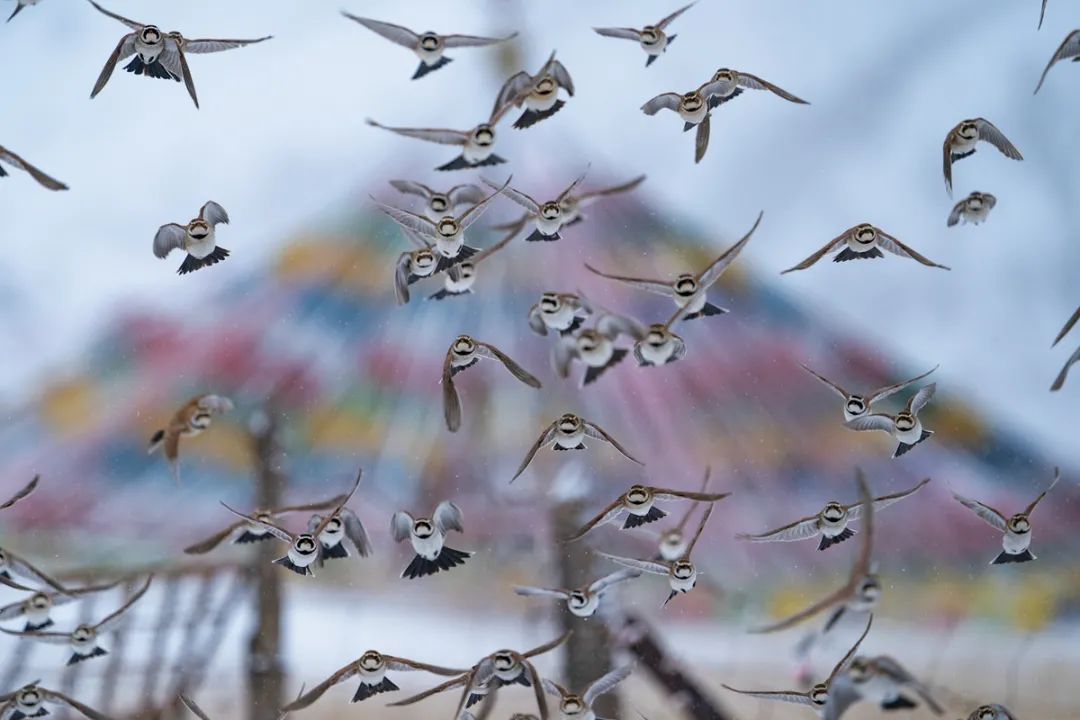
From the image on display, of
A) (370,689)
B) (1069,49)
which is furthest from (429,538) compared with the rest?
(1069,49)

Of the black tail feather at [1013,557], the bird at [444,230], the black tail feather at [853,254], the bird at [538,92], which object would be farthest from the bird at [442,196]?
the black tail feather at [1013,557]

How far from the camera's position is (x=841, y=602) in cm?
158

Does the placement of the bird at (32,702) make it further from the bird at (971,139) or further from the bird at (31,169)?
the bird at (971,139)

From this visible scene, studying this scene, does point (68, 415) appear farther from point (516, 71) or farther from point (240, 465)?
point (516, 71)

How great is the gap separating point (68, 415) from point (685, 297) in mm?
1069

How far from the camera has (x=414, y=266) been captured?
173 centimetres

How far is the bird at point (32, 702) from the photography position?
5.65 ft

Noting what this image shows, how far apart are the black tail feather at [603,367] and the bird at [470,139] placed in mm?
373

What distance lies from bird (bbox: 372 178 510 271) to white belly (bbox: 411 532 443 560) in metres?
0.42

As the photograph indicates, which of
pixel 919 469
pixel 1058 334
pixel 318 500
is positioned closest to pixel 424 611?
pixel 318 500

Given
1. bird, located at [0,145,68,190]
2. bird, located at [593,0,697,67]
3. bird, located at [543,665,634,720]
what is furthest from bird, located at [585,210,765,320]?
bird, located at [0,145,68,190]

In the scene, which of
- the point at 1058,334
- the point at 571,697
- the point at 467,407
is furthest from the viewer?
the point at 467,407

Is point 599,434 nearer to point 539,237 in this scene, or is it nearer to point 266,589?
point 539,237

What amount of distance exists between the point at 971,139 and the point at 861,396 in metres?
0.45
